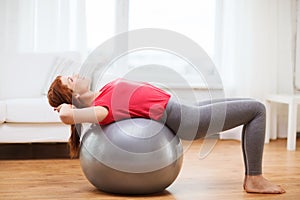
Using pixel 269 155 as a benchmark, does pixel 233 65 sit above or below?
above

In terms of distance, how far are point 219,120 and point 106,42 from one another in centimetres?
215

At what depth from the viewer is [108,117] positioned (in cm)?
247

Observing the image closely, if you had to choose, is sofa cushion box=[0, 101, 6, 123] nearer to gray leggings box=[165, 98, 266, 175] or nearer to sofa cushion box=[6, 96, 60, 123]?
sofa cushion box=[6, 96, 60, 123]

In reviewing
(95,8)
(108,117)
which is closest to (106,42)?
(95,8)

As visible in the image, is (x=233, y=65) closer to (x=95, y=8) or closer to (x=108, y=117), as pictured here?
(x=95, y=8)

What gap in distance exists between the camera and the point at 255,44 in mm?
4438

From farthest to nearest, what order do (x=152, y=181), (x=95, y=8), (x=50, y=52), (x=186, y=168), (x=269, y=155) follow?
(x=95, y=8), (x=50, y=52), (x=269, y=155), (x=186, y=168), (x=152, y=181)

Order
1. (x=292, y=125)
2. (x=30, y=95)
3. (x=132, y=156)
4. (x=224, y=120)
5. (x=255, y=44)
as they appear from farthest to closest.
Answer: (x=255, y=44)
(x=292, y=125)
(x=30, y=95)
(x=224, y=120)
(x=132, y=156)

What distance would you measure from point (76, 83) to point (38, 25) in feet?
6.04

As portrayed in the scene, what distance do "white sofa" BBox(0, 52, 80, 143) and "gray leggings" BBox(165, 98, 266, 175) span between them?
1.09 meters

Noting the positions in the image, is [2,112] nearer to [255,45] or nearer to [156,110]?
[156,110]

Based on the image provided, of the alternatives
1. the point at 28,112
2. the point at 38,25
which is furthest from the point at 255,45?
the point at 28,112

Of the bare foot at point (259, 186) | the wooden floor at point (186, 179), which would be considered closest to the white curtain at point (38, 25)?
the wooden floor at point (186, 179)

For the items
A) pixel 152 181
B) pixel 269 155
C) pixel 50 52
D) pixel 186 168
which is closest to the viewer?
pixel 152 181
